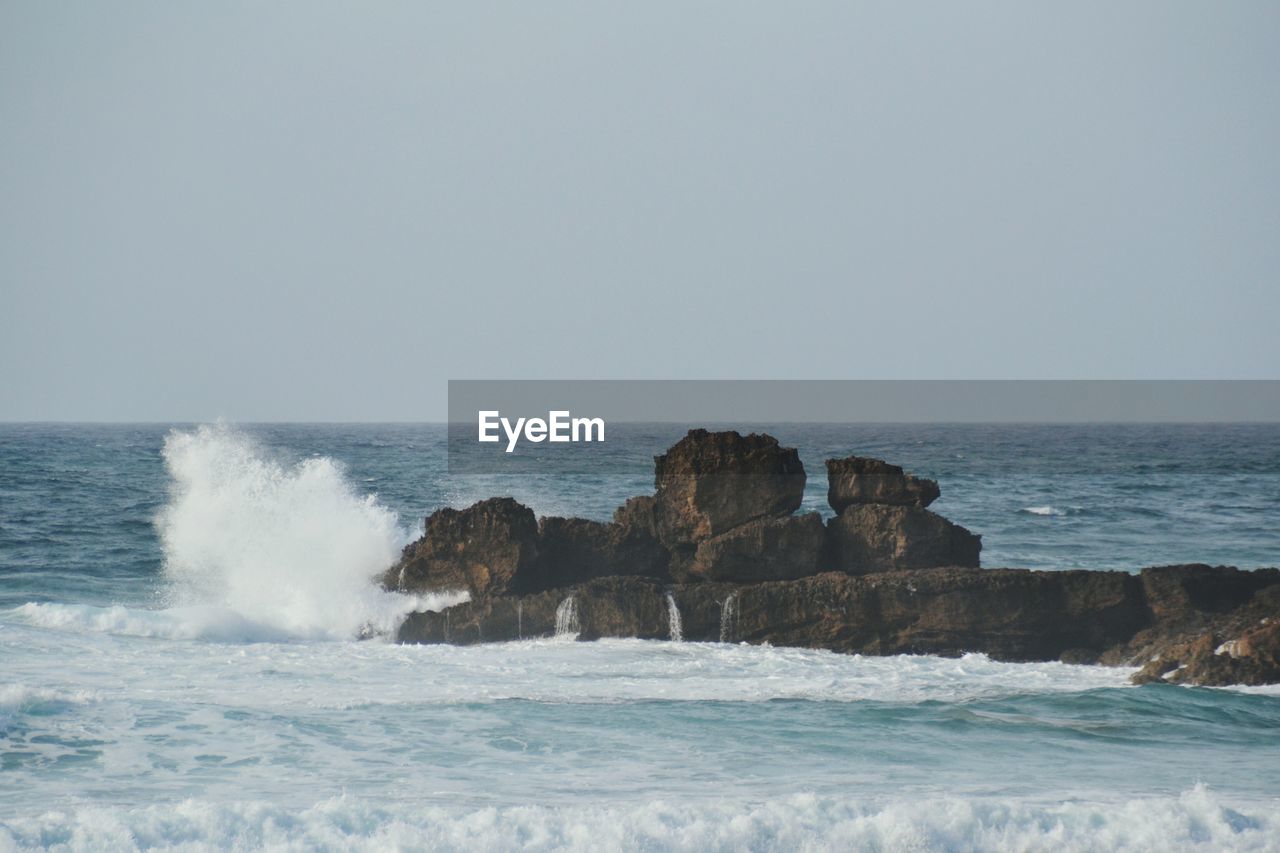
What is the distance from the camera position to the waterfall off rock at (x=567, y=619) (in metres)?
17.3

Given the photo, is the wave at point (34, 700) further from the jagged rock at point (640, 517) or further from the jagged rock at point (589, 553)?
the jagged rock at point (640, 517)

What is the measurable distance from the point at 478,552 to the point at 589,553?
4.98 feet

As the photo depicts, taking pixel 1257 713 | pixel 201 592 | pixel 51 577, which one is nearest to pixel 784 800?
pixel 1257 713

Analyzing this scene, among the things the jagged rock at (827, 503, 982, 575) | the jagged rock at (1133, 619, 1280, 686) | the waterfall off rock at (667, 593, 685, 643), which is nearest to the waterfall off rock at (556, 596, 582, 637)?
the waterfall off rock at (667, 593, 685, 643)

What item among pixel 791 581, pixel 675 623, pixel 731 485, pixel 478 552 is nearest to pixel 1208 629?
pixel 791 581

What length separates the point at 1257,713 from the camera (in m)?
13.5

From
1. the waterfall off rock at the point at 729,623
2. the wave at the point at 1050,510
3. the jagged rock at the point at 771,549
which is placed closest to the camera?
the waterfall off rock at the point at 729,623

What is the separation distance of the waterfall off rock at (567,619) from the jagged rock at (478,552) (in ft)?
3.00

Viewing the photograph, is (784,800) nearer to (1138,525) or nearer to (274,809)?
(274,809)

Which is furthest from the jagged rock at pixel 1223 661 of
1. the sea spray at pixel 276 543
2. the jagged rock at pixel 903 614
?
the sea spray at pixel 276 543

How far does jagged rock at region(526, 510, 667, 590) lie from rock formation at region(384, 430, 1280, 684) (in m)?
0.02

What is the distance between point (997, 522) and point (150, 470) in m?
32.1

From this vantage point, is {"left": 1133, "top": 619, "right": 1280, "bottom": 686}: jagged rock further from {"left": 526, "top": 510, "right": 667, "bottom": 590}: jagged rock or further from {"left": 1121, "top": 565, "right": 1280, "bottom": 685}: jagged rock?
{"left": 526, "top": 510, "right": 667, "bottom": 590}: jagged rock

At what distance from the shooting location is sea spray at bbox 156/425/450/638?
61.4ft
